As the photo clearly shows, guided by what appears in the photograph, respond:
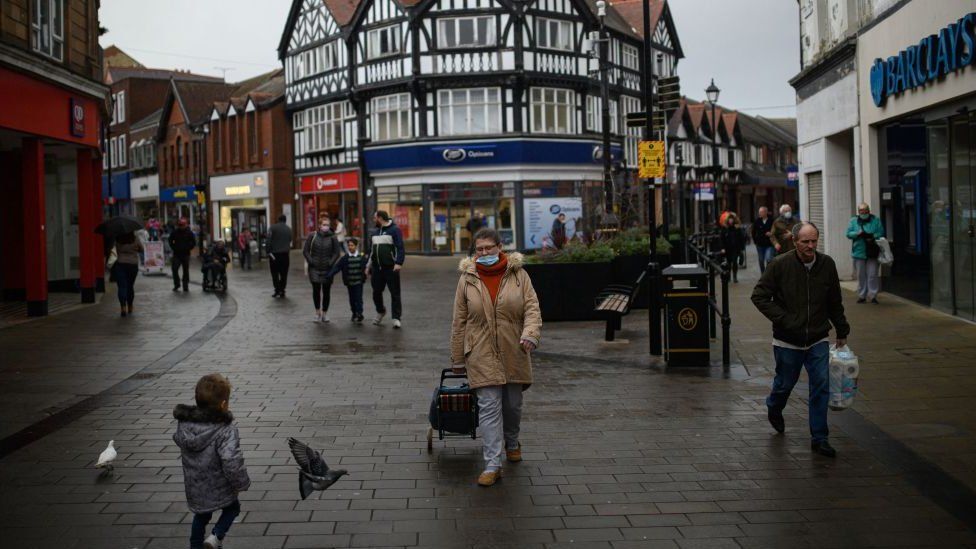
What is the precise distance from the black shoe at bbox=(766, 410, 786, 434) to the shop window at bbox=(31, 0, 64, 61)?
563 inches

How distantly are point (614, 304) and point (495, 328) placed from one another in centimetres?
622

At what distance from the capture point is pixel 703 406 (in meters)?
8.87

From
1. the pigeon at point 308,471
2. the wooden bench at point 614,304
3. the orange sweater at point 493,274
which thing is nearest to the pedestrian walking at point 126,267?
the wooden bench at point 614,304

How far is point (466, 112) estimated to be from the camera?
41.2 metres

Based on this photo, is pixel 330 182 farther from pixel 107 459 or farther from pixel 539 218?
pixel 107 459

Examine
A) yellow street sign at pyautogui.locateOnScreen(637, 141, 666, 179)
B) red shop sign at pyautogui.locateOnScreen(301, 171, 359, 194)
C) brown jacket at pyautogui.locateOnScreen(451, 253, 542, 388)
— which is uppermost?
red shop sign at pyautogui.locateOnScreen(301, 171, 359, 194)

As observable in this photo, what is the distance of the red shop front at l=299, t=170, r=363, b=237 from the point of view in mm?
45688

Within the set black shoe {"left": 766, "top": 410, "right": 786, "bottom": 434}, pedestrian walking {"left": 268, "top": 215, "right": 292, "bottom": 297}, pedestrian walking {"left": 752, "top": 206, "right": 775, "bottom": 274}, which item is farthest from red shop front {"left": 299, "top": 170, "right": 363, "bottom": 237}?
black shoe {"left": 766, "top": 410, "right": 786, "bottom": 434}

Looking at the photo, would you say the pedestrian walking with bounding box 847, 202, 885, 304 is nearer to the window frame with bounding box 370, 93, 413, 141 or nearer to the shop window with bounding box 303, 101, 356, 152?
the window frame with bounding box 370, 93, 413, 141

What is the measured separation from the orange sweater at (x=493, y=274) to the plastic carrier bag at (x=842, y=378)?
2525 millimetres

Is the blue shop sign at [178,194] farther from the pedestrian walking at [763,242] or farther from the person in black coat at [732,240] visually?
the pedestrian walking at [763,242]

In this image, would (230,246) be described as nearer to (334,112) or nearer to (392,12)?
(334,112)

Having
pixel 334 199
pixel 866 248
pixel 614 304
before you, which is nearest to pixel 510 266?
pixel 614 304

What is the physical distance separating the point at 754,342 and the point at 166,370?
291 inches
